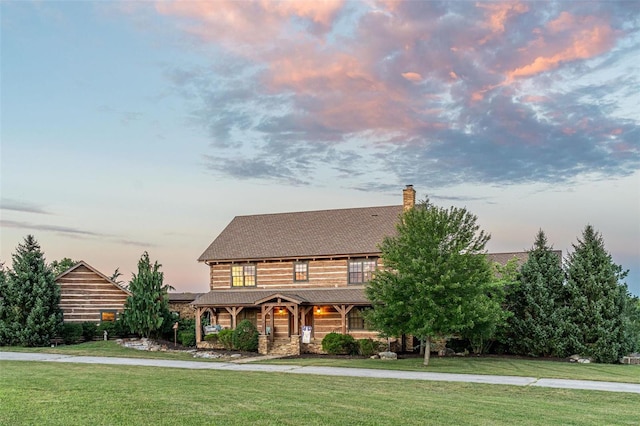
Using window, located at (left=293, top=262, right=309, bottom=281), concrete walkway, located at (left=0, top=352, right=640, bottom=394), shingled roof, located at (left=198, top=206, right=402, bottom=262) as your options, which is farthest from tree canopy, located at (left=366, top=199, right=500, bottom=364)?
window, located at (left=293, top=262, right=309, bottom=281)

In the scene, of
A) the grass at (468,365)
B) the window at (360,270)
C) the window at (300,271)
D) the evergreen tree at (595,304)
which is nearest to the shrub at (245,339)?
the grass at (468,365)

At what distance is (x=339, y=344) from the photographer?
33.8 meters

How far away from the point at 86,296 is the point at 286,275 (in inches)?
541

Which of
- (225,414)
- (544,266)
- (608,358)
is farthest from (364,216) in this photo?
(225,414)

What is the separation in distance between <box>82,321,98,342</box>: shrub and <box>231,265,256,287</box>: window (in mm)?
9279

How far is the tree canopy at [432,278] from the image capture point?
26828 millimetres

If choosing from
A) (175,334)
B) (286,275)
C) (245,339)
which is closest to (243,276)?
(286,275)

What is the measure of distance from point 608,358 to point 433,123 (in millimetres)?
15107

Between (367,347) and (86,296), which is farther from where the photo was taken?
(86,296)

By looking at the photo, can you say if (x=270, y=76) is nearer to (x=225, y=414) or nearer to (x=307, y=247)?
(x=307, y=247)

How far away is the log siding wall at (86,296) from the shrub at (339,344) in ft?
51.7

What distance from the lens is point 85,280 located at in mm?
41031

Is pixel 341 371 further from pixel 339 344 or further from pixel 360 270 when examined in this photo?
pixel 360 270

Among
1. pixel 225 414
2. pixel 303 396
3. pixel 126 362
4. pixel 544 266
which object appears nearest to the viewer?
pixel 225 414
